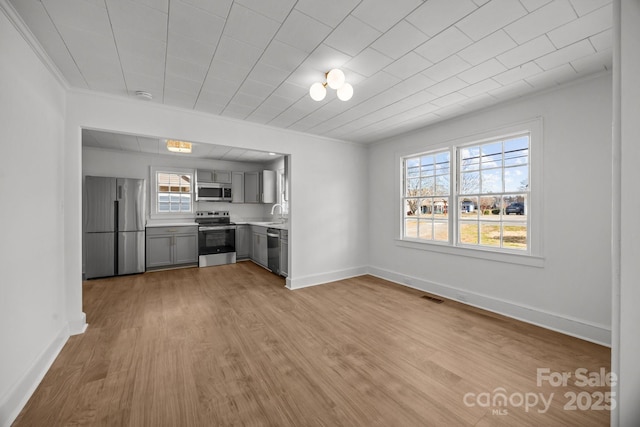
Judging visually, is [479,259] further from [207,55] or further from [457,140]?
[207,55]

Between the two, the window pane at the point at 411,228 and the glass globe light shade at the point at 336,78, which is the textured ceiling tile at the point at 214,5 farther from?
the window pane at the point at 411,228

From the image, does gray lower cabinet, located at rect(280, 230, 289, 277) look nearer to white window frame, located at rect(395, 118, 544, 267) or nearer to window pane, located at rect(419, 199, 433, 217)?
white window frame, located at rect(395, 118, 544, 267)

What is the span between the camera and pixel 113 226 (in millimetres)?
4969

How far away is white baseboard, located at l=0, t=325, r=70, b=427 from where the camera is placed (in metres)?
1.58

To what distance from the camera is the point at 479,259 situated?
3.49m

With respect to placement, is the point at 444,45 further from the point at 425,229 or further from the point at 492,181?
the point at 425,229

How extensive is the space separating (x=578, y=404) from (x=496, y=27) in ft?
8.96

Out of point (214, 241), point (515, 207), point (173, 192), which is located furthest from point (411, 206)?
point (173, 192)

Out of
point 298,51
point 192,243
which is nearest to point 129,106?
point 298,51

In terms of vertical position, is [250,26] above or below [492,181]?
above

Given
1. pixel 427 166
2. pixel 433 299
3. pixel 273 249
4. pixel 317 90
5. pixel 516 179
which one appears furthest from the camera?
pixel 273 249

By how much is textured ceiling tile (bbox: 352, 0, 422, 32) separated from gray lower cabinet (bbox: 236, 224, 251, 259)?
5589 mm

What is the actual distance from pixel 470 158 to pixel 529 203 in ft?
3.23

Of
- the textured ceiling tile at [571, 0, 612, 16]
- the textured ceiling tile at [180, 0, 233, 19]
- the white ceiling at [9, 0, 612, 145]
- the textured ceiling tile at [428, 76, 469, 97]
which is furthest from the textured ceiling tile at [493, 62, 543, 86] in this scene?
the textured ceiling tile at [180, 0, 233, 19]
